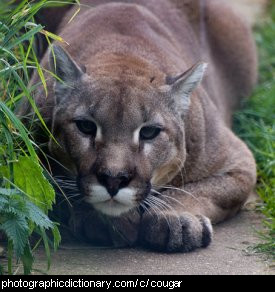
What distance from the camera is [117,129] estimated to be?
14.1 feet

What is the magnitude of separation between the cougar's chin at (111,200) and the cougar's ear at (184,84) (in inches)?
28.2

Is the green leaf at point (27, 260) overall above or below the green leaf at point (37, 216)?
below

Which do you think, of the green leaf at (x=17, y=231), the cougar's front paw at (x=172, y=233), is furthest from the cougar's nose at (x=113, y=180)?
the green leaf at (x=17, y=231)

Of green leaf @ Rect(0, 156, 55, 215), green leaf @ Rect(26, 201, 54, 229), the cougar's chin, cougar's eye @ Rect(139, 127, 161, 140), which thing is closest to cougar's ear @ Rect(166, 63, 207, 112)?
cougar's eye @ Rect(139, 127, 161, 140)

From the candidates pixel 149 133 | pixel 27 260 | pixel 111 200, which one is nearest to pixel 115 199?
pixel 111 200

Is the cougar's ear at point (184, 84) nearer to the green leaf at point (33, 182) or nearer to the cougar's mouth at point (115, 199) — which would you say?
the cougar's mouth at point (115, 199)

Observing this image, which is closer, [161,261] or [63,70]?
[161,261]

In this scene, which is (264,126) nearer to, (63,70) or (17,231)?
(63,70)

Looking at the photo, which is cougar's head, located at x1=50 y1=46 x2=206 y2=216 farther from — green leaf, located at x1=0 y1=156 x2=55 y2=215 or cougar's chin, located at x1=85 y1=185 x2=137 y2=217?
green leaf, located at x1=0 y1=156 x2=55 y2=215

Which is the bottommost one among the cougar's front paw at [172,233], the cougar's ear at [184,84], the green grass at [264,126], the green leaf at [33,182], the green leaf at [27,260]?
the green grass at [264,126]

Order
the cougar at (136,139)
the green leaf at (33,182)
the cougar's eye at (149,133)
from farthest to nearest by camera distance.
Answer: the cougar's eye at (149,133), the cougar at (136,139), the green leaf at (33,182)

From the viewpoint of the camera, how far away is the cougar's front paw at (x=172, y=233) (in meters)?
4.48

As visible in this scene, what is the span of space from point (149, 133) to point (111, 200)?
17.2 inches

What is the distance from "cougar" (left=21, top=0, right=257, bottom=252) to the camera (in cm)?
429
